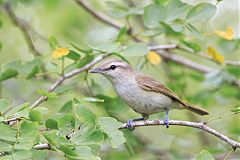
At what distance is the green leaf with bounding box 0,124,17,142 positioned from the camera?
3.03 meters

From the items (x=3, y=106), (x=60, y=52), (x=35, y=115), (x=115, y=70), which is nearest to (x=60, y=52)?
(x=60, y=52)

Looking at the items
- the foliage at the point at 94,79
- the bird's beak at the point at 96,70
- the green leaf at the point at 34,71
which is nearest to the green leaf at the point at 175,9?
the foliage at the point at 94,79

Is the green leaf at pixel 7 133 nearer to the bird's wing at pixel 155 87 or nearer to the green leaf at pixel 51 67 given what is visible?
the green leaf at pixel 51 67

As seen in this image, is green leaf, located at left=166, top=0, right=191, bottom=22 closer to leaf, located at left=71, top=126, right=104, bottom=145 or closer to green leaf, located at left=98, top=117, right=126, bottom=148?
green leaf, located at left=98, top=117, right=126, bottom=148

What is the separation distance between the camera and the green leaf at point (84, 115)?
327cm

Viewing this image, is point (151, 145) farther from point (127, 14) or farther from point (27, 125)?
point (27, 125)

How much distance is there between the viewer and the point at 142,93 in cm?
478

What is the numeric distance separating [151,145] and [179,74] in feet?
2.77

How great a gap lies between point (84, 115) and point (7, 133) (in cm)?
45

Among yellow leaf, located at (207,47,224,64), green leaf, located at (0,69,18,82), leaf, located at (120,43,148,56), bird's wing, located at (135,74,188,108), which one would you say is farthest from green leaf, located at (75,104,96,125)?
yellow leaf, located at (207,47,224,64)

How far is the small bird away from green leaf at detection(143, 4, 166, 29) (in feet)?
1.57

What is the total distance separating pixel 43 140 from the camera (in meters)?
3.22

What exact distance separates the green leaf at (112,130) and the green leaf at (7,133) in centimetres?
51

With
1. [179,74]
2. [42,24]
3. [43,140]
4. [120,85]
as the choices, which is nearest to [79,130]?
[43,140]
